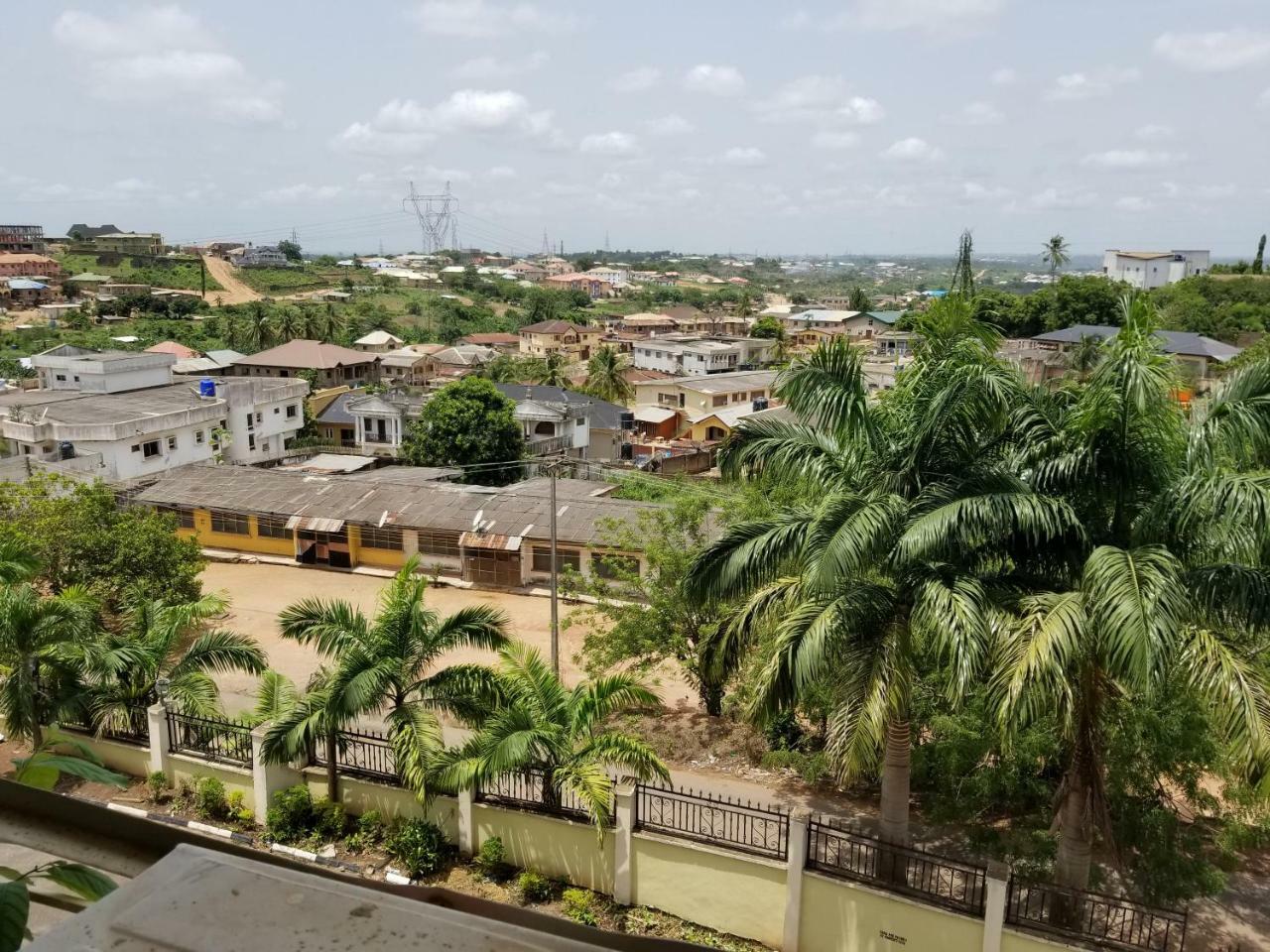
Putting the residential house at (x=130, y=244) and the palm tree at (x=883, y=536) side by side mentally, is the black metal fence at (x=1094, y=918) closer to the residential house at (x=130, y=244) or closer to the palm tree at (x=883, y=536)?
the palm tree at (x=883, y=536)

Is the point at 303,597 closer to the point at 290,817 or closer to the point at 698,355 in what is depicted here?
the point at 290,817

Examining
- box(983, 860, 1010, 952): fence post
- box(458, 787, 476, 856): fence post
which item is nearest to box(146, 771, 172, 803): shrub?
box(458, 787, 476, 856): fence post

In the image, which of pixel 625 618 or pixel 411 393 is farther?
pixel 411 393

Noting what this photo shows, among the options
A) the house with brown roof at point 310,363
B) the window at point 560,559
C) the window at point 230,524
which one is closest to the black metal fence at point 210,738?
the window at point 560,559

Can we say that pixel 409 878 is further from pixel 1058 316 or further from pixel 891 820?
pixel 1058 316

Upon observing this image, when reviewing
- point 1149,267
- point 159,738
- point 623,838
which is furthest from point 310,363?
point 1149,267

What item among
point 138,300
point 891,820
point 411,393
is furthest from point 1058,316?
point 138,300

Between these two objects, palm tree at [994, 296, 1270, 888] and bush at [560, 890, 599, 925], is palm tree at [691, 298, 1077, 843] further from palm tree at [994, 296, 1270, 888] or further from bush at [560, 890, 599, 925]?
bush at [560, 890, 599, 925]
